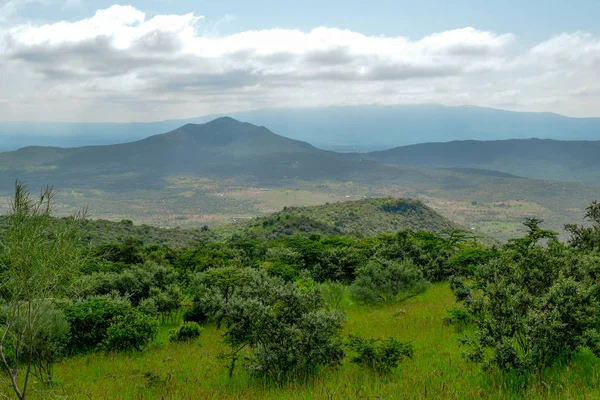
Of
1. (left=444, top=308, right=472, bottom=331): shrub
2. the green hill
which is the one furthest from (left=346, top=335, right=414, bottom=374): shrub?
the green hill

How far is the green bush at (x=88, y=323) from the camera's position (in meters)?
15.6

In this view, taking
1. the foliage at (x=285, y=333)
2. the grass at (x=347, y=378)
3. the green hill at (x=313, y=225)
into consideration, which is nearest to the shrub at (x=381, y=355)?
the grass at (x=347, y=378)

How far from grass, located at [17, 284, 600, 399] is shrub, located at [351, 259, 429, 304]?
546 centimetres

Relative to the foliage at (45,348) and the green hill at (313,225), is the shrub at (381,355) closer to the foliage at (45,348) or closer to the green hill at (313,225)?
the foliage at (45,348)

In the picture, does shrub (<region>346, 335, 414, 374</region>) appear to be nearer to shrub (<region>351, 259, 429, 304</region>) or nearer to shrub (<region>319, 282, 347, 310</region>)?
shrub (<region>319, 282, 347, 310</region>)

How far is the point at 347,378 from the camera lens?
8508 mm

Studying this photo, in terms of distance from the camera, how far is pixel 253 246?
46.0 m

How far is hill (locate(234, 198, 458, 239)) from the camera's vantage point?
88188 millimetres

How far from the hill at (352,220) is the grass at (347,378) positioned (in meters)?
68.4

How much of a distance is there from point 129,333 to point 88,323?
1.91 metres

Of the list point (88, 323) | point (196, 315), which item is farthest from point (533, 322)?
point (196, 315)

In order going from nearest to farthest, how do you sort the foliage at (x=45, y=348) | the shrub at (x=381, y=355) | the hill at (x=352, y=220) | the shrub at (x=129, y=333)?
the shrub at (x=381, y=355)
the foliage at (x=45, y=348)
the shrub at (x=129, y=333)
the hill at (x=352, y=220)

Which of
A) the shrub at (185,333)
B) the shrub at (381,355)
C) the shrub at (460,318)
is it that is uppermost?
the shrub at (381,355)

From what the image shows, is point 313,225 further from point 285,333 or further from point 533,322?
point 533,322
